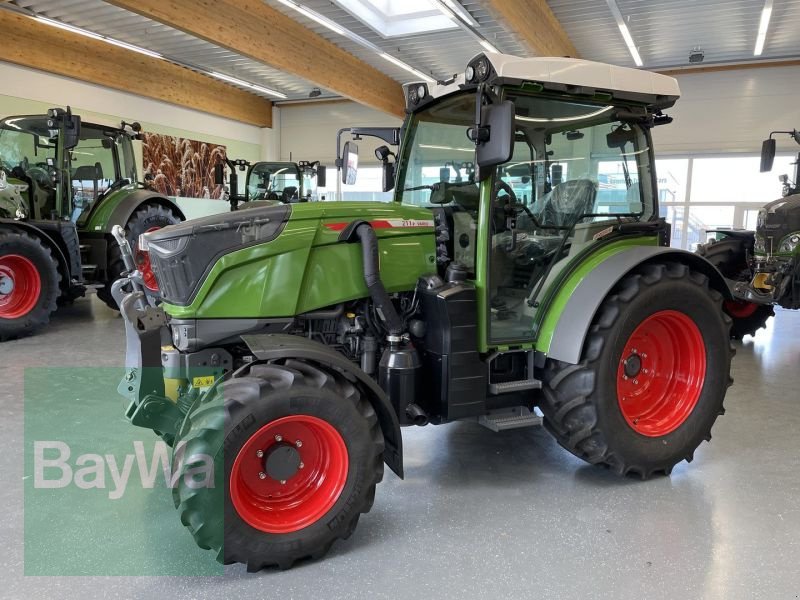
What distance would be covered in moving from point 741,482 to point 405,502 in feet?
Answer: 5.84

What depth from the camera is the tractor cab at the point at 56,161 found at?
7203mm

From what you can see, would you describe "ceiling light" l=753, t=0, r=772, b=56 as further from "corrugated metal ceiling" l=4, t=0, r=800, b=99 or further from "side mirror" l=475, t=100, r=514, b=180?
"side mirror" l=475, t=100, r=514, b=180

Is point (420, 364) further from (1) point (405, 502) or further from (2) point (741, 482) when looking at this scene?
(2) point (741, 482)

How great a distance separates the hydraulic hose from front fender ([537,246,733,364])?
2.67ft

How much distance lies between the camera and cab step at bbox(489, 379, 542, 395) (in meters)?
3.05

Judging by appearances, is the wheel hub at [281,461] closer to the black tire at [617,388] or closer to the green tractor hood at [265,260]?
the green tractor hood at [265,260]

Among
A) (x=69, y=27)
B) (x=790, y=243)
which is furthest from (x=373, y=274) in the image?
(x=69, y=27)

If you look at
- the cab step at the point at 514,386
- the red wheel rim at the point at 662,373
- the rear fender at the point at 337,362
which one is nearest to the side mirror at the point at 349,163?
the rear fender at the point at 337,362

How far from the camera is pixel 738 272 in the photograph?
6828 mm

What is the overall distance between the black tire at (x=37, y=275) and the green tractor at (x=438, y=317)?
4.06 m

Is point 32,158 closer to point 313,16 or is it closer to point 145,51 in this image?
point 313,16

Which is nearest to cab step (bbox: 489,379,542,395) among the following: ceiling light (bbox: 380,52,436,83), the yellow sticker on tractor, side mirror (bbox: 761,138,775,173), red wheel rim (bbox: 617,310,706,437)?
red wheel rim (bbox: 617,310,706,437)

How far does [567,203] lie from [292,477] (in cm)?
197

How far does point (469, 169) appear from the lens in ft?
10.4
